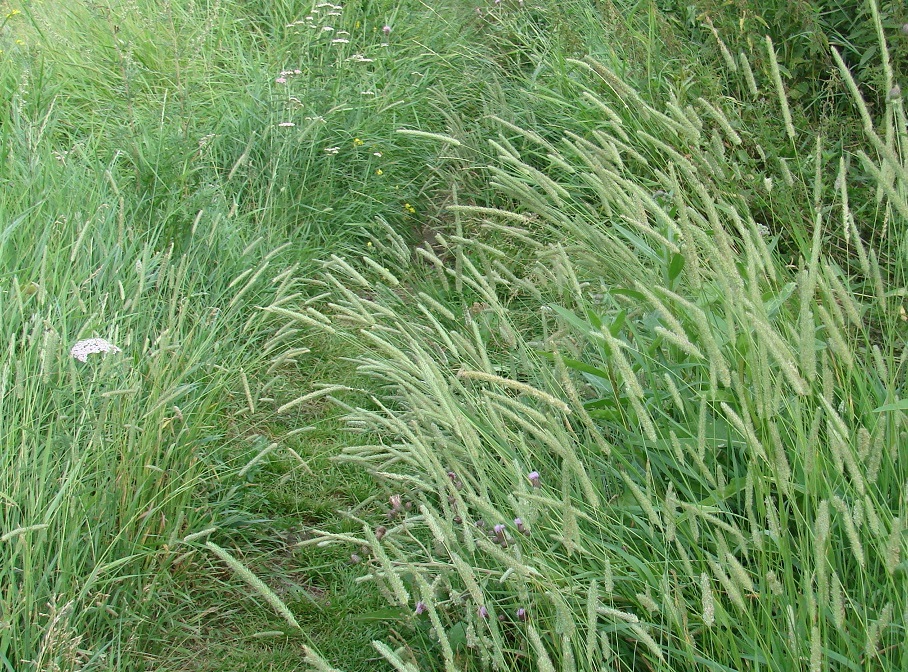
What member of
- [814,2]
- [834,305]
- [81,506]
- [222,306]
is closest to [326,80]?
[222,306]

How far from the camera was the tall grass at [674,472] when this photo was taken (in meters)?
1.58

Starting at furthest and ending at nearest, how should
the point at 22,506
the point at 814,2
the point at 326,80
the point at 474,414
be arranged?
the point at 326,80, the point at 814,2, the point at 474,414, the point at 22,506

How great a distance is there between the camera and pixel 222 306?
3.57 meters

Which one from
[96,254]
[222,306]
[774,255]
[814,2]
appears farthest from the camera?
[814,2]

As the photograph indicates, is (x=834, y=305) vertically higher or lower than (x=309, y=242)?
higher

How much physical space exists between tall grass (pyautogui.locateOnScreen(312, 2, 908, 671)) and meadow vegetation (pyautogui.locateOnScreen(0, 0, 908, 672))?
0.02 metres

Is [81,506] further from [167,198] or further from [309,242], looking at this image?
[309,242]

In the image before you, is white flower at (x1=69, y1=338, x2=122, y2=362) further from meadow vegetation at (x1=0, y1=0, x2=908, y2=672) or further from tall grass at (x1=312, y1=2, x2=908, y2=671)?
tall grass at (x1=312, y1=2, x2=908, y2=671)

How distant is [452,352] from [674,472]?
0.88 m

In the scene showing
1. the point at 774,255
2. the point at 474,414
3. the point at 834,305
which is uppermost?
the point at 834,305

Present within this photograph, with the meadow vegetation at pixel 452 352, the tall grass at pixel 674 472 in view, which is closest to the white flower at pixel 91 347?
the meadow vegetation at pixel 452 352

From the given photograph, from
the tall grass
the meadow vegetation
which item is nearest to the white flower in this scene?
the meadow vegetation

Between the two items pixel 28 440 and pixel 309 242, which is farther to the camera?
pixel 309 242

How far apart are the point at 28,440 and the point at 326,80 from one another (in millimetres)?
2934
